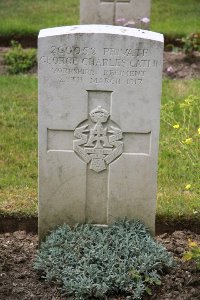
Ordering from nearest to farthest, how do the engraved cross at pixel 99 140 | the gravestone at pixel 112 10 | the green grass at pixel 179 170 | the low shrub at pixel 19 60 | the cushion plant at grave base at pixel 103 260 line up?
the cushion plant at grave base at pixel 103 260, the engraved cross at pixel 99 140, the green grass at pixel 179 170, the low shrub at pixel 19 60, the gravestone at pixel 112 10

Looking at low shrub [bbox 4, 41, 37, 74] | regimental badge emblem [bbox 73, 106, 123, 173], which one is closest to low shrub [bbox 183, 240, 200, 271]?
regimental badge emblem [bbox 73, 106, 123, 173]

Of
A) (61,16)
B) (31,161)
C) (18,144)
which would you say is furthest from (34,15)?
(31,161)

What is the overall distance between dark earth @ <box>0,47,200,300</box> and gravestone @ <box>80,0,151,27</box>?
4.68 m

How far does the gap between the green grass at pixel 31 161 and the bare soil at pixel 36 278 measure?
1.50ft

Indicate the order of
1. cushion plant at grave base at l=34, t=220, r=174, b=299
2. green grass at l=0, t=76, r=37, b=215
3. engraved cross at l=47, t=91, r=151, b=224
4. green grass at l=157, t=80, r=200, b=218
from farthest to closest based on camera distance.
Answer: green grass at l=0, t=76, r=37, b=215 < green grass at l=157, t=80, r=200, b=218 < engraved cross at l=47, t=91, r=151, b=224 < cushion plant at grave base at l=34, t=220, r=174, b=299

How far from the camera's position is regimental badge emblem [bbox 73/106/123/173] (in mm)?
4391

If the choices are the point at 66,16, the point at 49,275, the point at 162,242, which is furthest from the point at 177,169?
the point at 66,16

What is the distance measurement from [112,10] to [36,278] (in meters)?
5.69

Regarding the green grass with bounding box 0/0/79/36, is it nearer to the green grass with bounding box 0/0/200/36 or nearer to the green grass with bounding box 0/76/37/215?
the green grass with bounding box 0/0/200/36

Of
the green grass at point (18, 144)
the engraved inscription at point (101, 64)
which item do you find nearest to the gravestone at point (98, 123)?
the engraved inscription at point (101, 64)

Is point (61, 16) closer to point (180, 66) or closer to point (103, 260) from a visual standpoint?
point (180, 66)

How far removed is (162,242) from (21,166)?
66.8 inches

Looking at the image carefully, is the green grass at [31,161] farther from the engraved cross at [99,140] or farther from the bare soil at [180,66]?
the bare soil at [180,66]

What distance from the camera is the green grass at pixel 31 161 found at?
5.31 metres
